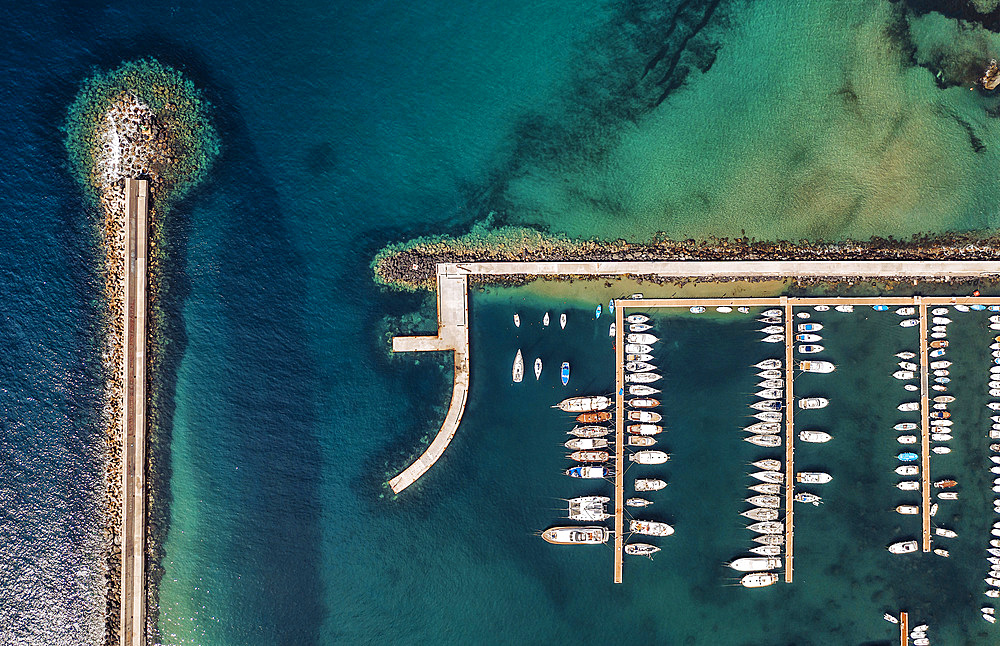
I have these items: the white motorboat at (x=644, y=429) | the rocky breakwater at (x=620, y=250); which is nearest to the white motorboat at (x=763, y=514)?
the white motorboat at (x=644, y=429)

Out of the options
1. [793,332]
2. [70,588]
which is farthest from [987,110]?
[70,588]

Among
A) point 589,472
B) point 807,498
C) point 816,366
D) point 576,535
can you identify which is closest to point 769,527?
point 807,498

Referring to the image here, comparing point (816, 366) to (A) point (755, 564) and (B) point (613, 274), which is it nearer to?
(A) point (755, 564)

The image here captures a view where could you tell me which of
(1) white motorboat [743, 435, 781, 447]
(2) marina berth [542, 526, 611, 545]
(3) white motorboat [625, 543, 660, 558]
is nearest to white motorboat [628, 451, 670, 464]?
(2) marina berth [542, 526, 611, 545]

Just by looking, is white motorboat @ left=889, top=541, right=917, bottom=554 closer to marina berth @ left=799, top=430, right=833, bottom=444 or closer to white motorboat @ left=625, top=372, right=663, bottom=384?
marina berth @ left=799, top=430, right=833, bottom=444

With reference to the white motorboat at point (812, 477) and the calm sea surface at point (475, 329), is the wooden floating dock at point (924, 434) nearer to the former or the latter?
the calm sea surface at point (475, 329)
